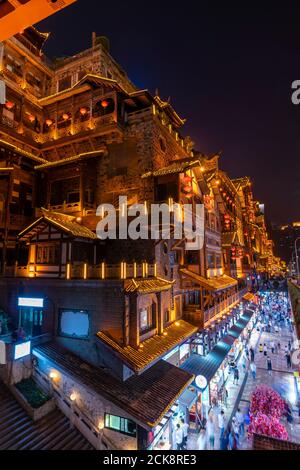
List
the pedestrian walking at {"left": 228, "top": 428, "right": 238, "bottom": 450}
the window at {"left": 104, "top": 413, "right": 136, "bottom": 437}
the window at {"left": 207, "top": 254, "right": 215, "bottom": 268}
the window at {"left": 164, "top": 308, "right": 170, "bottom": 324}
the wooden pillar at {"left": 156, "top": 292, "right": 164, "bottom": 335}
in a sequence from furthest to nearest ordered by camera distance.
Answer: the window at {"left": 207, "top": 254, "right": 215, "bottom": 268} → the window at {"left": 164, "top": 308, "right": 170, "bottom": 324} → the wooden pillar at {"left": 156, "top": 292, "right": 164, "bottom": 335} → the pedestrian walking at {"left": 228, "top": 428, "right": 238, "bottom": 450} → the window at {"left": 104, "top": 413, "right": 136, "bottom": 437}

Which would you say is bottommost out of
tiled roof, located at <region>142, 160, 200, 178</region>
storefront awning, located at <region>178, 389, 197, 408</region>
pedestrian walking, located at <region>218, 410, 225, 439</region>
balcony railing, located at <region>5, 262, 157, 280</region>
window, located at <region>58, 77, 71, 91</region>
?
pedestrian walking, located at <region>218, 410, 225, 439</region>

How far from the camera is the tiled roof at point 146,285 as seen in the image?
13.7m

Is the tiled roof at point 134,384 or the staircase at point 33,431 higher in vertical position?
the tiled roof at point 134,384

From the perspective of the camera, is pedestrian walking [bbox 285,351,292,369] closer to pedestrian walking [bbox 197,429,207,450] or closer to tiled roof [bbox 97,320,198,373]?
pedestrian walking [bbox 197,429,207,450]

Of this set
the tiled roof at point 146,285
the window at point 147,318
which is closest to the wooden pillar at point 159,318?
the window at point 147,318

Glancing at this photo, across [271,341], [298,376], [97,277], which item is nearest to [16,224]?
[97,277]

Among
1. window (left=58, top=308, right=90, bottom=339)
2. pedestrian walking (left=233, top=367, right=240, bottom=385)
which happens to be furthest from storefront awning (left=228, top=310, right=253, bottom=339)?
window (left=58, top=308, right=90, bottom=339)

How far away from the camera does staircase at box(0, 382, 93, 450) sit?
37.9ft

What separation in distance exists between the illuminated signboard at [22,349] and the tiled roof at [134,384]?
0.55 metres

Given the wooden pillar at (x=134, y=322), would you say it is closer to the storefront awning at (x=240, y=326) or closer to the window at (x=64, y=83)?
the storefront awning at (x=240, y=326)

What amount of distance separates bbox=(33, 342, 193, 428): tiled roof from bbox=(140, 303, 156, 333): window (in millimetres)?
2420

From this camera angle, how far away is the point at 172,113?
26531 mm

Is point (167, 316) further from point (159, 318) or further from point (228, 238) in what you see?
point (228, 238)
